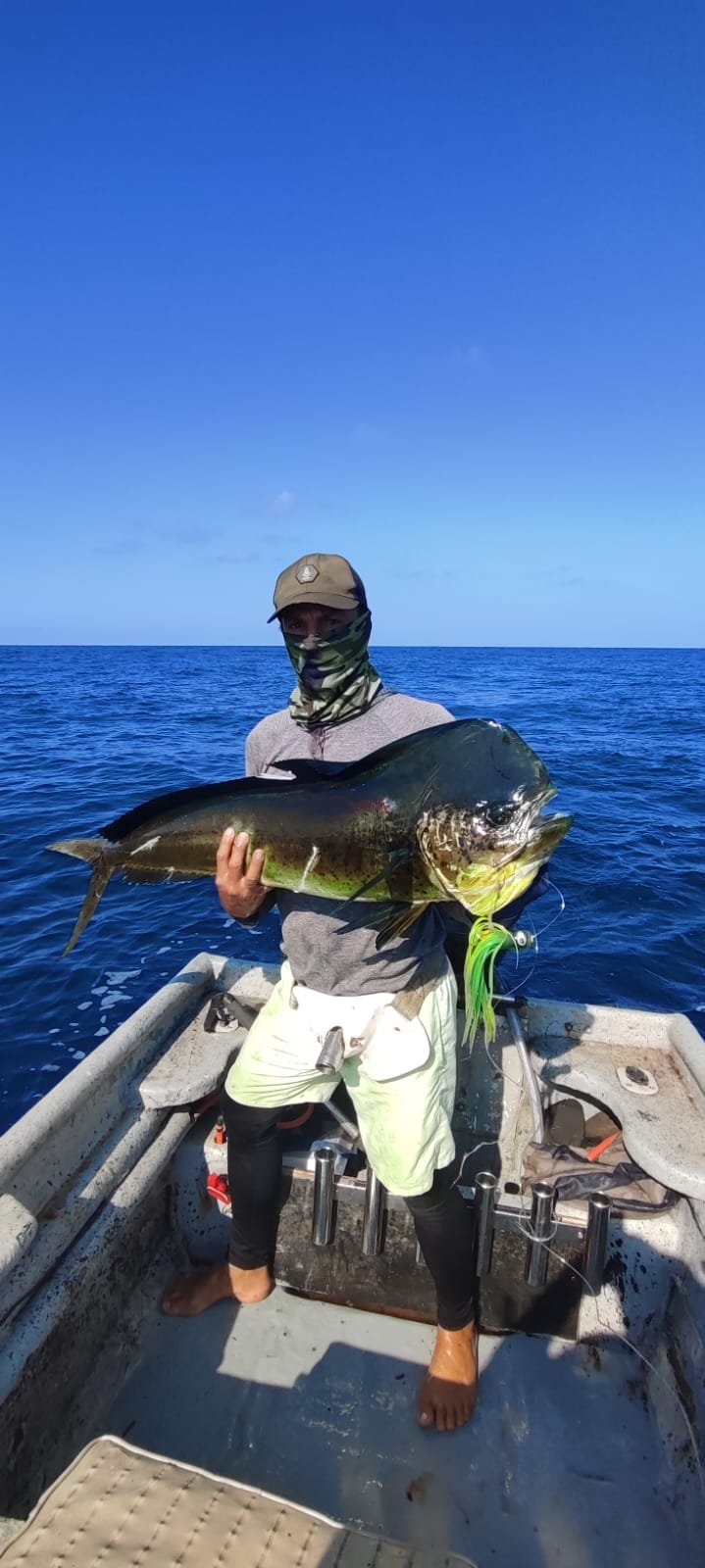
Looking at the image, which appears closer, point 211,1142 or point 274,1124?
point 274,1124

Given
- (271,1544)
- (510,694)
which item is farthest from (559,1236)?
(510,694)

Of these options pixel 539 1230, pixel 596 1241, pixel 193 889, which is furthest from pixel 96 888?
pixel 193 889

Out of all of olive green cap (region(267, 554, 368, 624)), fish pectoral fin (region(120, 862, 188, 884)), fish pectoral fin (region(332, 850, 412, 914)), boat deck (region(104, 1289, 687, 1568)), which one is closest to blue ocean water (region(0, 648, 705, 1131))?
fish pectoral fin (region(332, 850, 412, 914))

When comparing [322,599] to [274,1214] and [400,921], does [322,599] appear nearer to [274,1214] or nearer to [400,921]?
[400,921]

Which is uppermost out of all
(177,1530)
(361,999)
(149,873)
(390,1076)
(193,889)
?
(149,873)

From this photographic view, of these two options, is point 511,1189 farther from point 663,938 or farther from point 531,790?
point 663,938

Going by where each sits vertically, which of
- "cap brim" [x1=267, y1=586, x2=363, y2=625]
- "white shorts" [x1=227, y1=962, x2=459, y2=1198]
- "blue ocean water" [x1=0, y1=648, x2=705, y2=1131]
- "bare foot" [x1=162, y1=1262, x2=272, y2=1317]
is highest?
"cap brim" [x1=267, y1=586, x2=363, y2=625]

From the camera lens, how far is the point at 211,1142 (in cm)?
392

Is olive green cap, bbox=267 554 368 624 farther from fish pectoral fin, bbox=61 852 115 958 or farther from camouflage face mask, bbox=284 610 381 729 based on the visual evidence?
fish pectoral fin, bbox=61 852 115 958

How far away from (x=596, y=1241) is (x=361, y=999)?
1.63m

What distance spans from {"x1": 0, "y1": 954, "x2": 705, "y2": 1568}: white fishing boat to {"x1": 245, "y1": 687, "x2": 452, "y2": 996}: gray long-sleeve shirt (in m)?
1.16

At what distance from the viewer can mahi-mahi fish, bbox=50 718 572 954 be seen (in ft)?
7.77

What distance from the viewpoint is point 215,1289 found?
3688 mm

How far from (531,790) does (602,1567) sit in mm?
2843
